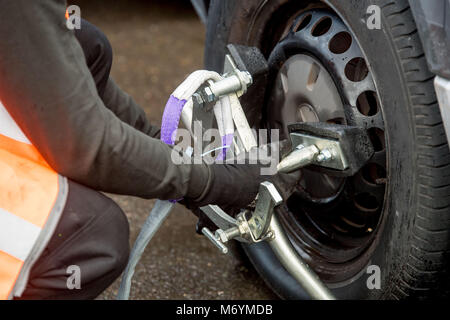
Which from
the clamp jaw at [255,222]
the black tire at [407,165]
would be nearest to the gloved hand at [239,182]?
the clamp jaw at [255,222]

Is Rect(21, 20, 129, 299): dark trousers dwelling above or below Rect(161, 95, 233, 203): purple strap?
below

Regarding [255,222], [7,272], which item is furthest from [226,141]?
[7,272]

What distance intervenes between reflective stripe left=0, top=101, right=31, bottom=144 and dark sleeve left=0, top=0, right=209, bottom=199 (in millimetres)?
28

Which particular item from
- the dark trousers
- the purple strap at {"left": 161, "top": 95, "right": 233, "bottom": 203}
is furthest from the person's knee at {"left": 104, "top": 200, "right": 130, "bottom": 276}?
the purple strap at {"left": 161, "top": 95, "right": 233, "bottom": 203}

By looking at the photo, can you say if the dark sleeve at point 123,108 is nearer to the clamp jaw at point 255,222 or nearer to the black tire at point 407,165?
the clamp jaw at point 255,222

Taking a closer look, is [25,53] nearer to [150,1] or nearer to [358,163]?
[358,163]

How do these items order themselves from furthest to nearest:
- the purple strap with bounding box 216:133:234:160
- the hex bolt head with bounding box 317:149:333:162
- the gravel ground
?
the gravel ground < the purple strap with bounding box 216:133:234:160 < the hex bolt head with bounding box 317:149:333:162

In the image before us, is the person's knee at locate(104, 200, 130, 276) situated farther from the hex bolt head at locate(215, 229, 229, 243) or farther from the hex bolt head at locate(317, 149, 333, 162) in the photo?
the hex bolt head at locate(317, 149, 333, 162)

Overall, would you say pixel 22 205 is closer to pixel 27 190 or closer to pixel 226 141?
pixel 27 190

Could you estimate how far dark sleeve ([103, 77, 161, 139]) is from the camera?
1.80 metres

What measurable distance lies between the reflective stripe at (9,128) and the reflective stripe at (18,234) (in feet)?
0.54

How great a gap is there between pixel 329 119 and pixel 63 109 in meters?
0.72

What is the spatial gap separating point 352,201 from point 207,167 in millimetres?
454

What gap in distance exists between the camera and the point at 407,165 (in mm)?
1305
